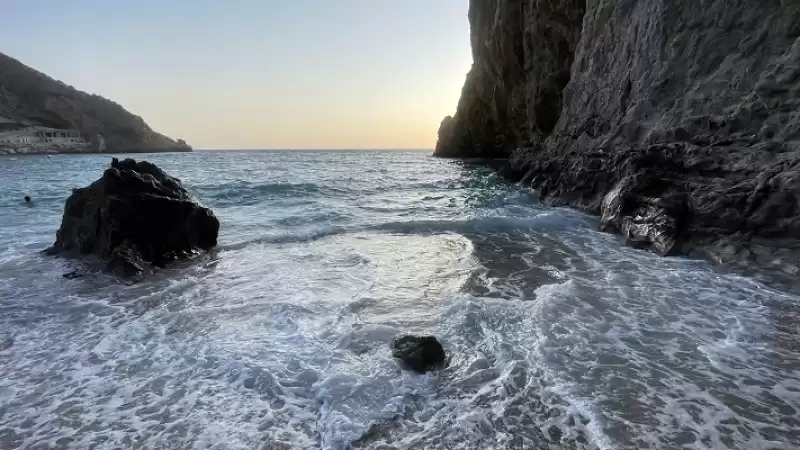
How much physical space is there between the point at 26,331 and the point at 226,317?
240cm

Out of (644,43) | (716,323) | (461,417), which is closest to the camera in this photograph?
(461,417)

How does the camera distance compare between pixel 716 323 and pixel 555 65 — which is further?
pixel 555 65

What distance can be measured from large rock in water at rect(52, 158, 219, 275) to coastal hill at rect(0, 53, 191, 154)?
88.1m

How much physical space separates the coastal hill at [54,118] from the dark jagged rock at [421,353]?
9643 centimetres

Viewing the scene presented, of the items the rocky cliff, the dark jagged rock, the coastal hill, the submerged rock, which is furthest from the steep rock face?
the coastal hill

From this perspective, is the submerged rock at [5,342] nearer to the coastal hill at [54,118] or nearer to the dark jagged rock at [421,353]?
the dark jagged rock at [421,353]

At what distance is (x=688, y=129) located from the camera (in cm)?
1052

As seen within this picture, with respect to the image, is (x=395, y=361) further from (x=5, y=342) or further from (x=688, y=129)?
(x=688, y=129)

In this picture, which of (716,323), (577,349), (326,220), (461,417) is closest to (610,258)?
(716,323)

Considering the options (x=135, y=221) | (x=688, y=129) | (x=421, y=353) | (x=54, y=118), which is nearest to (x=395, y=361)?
(x=421, y=353)

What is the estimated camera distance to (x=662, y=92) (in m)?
12.1

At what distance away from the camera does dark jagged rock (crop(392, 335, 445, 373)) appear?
13.7 ft

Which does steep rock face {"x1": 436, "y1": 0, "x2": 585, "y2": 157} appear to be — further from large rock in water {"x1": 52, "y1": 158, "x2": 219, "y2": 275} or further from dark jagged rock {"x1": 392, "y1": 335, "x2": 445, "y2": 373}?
dark jagged rock {"x1": 392, "y1": 335, "x2": 445, "y2": 373}

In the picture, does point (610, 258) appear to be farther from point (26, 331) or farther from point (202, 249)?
point (26, 331)
